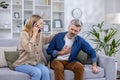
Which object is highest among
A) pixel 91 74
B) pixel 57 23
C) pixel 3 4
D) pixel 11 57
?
pixel 3 4

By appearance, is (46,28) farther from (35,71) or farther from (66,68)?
(35,71)

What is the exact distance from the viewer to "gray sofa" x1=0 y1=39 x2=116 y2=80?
10.1ft

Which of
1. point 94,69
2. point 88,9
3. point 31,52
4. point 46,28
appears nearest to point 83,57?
point 94,69

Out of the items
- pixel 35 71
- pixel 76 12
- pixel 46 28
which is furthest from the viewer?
pixel 76 12

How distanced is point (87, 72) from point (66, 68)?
302 mm

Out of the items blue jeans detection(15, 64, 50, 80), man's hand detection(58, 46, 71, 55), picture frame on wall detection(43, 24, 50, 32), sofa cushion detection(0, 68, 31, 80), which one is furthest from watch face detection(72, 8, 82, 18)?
sofa cushion detection(0, 68, 31, 80)

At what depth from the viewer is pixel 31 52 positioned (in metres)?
3.14

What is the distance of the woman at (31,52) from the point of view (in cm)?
310

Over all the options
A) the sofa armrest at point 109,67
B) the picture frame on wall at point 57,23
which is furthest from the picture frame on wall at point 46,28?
the sofa armrest at point 109,67

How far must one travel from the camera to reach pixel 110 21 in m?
5.37

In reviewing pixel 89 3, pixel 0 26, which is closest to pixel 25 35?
pixel 0 26

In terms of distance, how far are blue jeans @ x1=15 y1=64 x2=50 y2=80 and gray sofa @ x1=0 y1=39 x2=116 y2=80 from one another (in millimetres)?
60

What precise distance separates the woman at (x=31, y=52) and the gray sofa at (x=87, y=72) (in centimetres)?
10

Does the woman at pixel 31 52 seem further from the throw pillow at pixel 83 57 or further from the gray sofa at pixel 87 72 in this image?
the throw pillow at pixel 83 57
